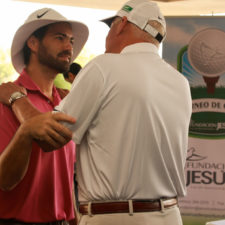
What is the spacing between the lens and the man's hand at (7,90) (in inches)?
75.2

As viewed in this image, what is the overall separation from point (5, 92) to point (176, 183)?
28.9 inches

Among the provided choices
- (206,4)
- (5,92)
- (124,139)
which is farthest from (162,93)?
(206,4)

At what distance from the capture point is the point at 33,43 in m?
2.23

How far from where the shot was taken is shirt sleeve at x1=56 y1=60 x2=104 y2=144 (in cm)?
160

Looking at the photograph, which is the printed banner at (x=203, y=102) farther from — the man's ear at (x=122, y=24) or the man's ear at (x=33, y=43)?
the man's ear at (x=122, y=24)

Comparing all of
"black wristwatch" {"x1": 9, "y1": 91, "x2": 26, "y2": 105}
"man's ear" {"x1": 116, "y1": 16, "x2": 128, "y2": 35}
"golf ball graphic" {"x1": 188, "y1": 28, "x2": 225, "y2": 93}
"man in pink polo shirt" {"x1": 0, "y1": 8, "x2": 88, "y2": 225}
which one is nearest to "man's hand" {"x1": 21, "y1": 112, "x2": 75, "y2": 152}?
"man in pink polo shirt" {"x1": 0, "y1": 8, "x2": 88, "y2": 225}

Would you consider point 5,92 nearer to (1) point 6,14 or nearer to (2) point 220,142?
(2) point 220,142

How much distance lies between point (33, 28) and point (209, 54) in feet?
6.87

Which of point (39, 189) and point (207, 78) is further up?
point (207, 78)

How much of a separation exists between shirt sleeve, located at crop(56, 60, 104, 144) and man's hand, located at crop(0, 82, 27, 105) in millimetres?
357

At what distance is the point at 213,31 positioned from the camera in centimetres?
400

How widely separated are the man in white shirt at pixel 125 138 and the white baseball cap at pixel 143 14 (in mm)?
116

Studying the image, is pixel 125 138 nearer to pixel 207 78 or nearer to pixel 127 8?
pixel 127 8

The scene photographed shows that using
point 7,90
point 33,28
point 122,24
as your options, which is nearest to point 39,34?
point 33,28
